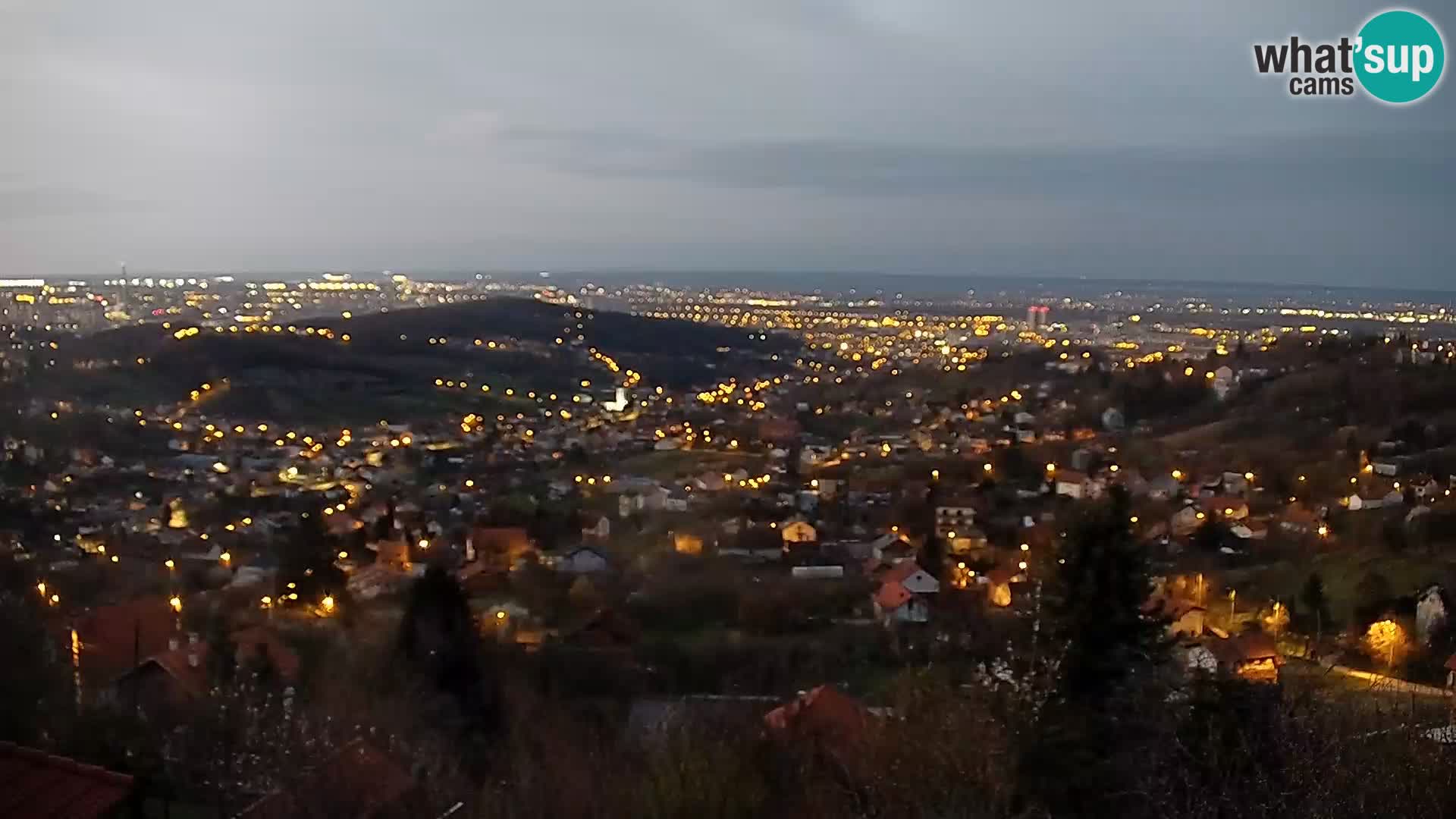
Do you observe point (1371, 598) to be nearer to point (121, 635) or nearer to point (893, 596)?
point (893, 596)

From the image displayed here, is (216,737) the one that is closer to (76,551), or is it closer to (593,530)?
(76,551)

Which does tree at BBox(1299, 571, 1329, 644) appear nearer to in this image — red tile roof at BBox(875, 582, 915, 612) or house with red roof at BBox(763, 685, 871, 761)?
red tile roof at BBox(875, 582, 915, 612)

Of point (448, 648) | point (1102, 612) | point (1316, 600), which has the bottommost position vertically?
point (1316, 600)

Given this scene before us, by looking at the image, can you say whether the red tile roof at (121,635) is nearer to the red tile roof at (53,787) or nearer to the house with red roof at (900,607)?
the red tile roof at (53,787)

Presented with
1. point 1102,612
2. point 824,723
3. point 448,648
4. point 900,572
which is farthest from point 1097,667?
point 900,572

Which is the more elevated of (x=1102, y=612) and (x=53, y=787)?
(x=1102, y=612)

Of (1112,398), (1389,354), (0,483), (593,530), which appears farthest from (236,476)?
(1389,354)

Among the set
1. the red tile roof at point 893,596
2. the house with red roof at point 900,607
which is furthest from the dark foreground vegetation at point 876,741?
the red tile roof at point 893,596

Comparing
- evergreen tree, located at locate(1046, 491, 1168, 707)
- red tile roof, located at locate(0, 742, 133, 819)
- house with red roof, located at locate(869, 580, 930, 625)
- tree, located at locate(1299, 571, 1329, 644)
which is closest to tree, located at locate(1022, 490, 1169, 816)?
evergreen tree, located at locate(1046, 491, 1168, 707)
